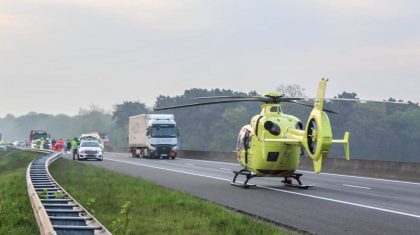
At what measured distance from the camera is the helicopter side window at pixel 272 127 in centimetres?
2000

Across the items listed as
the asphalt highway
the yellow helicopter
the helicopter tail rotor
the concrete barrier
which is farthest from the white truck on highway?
the helicopter tail rotor

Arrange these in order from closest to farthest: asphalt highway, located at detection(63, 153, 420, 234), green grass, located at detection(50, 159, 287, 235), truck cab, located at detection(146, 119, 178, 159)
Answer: green grass, located at detection(50, 159, 287, 235) → asphalt highway, located at detection(63, 153, 420, 234) → truck cab, located at detection(146, 119, 178, 159)

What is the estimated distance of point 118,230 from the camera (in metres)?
10.1

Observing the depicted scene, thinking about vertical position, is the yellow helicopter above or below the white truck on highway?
below

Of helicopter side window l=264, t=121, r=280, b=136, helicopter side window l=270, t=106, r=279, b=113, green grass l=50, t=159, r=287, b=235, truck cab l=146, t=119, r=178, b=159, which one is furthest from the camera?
truck cab l=146, t=119, r=178, b=159

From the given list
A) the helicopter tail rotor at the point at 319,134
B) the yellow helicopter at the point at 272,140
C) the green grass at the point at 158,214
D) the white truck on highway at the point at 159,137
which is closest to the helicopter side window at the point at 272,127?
the yellow helicopter at the point at 272,140

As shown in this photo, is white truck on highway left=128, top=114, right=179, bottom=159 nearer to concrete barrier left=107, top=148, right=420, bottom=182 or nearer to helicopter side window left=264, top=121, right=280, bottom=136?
concrete barrier left=107, top=148, right=420, bottom=182

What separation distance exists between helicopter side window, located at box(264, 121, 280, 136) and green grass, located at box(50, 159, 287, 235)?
12.0 feet

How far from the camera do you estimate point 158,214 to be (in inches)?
542

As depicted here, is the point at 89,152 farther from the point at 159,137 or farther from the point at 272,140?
the point at 272,140

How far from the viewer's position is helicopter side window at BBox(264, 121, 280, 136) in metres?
20.0

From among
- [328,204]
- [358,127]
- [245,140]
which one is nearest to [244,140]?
[245,140]

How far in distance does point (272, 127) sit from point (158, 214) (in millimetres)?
7132

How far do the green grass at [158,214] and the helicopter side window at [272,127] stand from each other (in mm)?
3656
